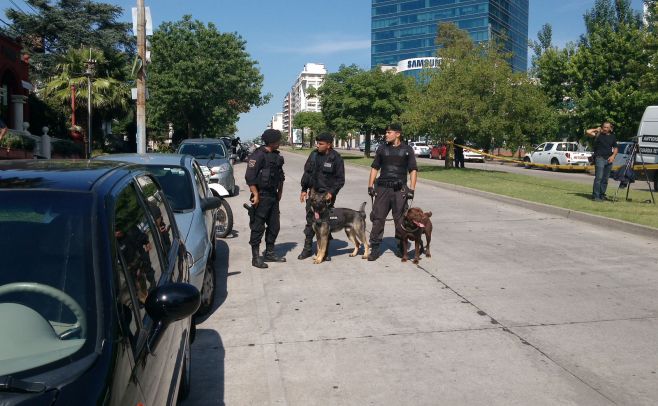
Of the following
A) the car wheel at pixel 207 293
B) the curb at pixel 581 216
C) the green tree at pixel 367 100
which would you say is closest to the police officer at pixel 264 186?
the car wheel at pixel 207 293

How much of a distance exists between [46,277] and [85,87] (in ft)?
106

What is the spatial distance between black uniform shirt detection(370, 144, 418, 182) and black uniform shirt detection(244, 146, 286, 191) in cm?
141

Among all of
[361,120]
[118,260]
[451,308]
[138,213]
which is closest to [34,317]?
[118,260]

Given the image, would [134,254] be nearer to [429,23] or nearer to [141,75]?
[141,75]

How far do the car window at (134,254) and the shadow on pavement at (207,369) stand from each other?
3.98 feet

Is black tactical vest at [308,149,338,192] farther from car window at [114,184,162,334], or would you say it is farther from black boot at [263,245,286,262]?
car window at [114,184,162,334]

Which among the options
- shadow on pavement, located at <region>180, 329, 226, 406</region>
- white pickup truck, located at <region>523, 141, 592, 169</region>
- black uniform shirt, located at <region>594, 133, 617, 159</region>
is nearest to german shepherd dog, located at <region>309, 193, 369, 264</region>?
shadow on pavement, located at <region>180, 329, 226, 406</region>

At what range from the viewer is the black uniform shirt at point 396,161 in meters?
8.48

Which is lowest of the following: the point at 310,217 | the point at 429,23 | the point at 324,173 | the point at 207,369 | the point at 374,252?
the point at 207,369

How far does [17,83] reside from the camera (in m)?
26.3

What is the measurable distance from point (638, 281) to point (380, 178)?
3529 millimetres

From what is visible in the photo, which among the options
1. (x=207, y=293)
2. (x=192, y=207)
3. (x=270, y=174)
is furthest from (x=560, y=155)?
(x=207, y=293)

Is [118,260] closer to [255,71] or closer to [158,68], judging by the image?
[158,68]

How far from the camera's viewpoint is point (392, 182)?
8516 mm
